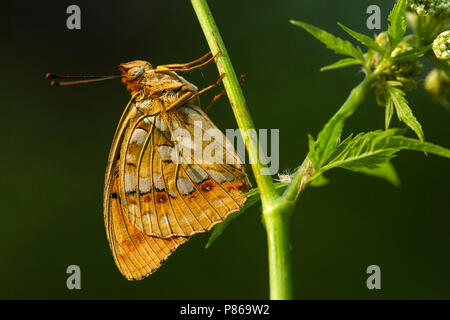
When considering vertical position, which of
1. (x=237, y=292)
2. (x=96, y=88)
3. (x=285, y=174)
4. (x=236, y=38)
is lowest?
(x=237, y=292)

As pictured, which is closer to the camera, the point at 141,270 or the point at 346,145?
the point at 346,145

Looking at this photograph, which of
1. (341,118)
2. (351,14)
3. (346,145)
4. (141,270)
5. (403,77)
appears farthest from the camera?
(351,14)

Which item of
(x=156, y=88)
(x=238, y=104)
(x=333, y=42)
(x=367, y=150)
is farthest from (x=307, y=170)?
(x=156, y=88)

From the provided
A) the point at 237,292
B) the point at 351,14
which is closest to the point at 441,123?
the point at 351,14

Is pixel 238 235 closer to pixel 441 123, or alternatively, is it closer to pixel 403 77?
pixel 441 123

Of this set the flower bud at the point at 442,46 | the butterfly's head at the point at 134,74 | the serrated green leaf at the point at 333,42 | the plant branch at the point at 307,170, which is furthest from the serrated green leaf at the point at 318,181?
the butterfly's head at the point at 134,74
